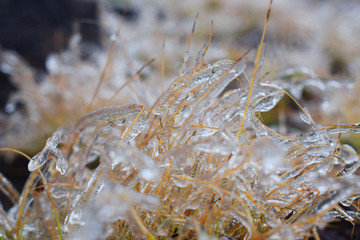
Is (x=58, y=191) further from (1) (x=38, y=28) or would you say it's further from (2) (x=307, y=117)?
(1) (x=38, y=28)

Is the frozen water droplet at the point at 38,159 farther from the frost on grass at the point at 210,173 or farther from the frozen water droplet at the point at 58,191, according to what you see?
the frozen water droplet at the point at 58,191

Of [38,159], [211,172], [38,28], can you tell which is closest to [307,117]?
[211,172]

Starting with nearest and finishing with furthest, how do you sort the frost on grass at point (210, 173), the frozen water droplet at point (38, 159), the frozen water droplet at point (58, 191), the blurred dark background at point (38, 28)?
1. the frost on grass at point (210, 173)
2. the frozen water droplet at point (38, 159)
3. the frozen water droplet at point (58, 191)
4. the blurred dark background at point (38, 28)

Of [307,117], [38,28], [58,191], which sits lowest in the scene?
[307,117]

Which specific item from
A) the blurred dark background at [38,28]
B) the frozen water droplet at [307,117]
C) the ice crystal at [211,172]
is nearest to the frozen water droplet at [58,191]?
the ice crystal at [211,172]

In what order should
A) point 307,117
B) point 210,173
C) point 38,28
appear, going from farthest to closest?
point 38,28, point 307,117, point 210,173

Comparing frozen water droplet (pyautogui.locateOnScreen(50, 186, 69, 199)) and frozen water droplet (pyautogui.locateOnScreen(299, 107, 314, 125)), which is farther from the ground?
frozen water droplet (pyautogui.locateOnScreen(50, 186, 69, 199))

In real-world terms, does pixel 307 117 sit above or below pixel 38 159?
below

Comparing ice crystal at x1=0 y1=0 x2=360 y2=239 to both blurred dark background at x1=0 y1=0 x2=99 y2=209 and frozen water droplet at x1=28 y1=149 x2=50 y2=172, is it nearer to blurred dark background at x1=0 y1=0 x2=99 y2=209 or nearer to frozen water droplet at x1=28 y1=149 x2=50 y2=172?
frozen water droplet at x1=28 y1=149 x2=50 y2=172

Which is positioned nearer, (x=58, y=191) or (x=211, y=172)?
(x=211, y=172)

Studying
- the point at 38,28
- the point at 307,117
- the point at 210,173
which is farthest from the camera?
the point at 38,28

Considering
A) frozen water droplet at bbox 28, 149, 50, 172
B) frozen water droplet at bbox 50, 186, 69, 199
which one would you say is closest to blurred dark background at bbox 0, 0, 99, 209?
frozen water droplet at bbox 50, 186, 69, 199

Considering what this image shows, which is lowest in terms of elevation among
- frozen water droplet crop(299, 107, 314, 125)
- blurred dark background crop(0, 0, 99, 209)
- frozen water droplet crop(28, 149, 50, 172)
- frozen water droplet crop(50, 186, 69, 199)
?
frozen water droplet crop(299, 107, 314, 125)
